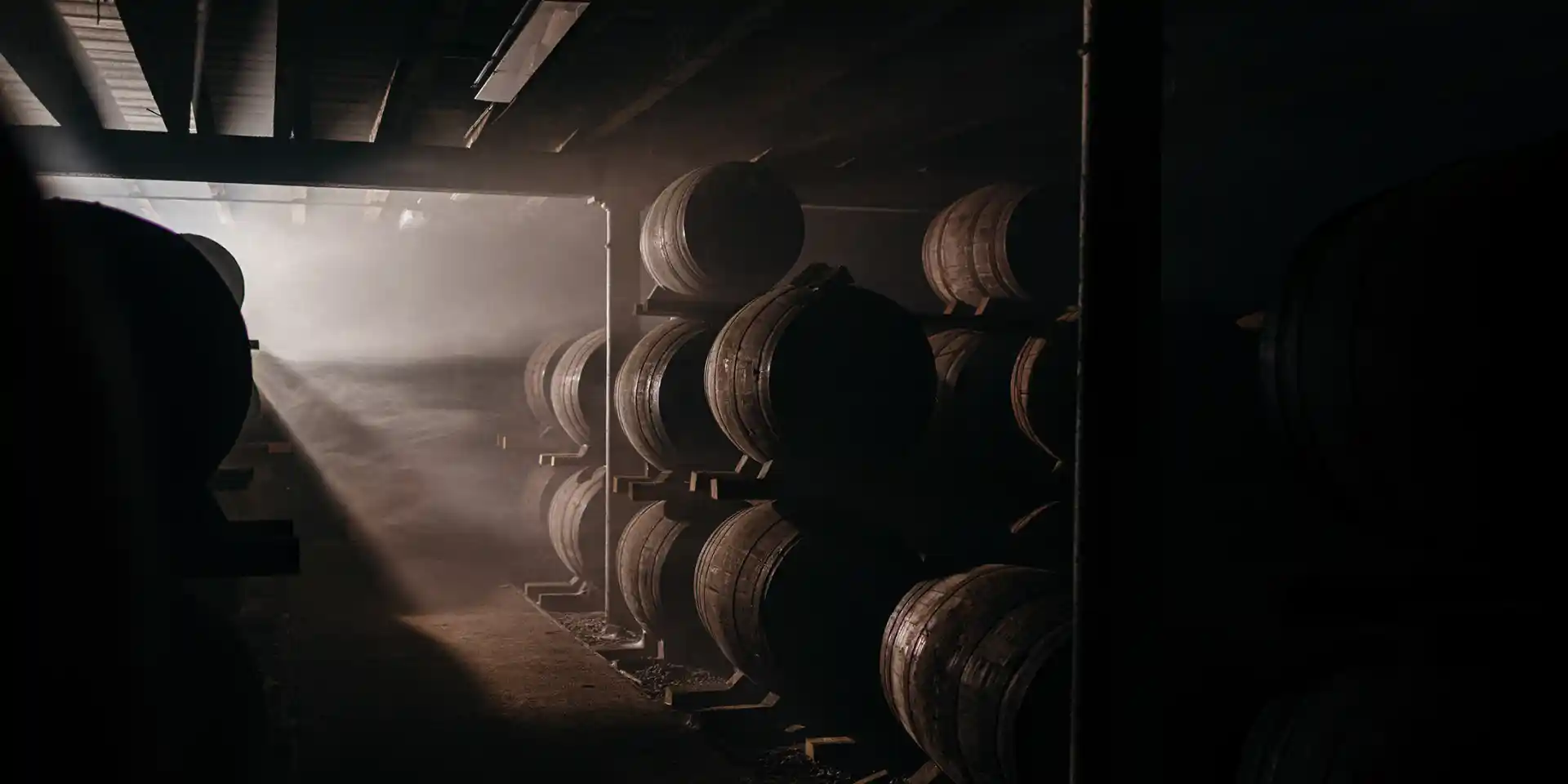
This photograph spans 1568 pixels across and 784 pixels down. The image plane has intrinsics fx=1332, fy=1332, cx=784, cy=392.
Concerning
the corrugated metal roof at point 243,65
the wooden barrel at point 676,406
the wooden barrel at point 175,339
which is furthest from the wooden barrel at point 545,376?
the wooden barrel at point 175,339

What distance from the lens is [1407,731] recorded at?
2.81m

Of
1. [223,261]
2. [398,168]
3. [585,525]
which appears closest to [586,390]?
[585,525]

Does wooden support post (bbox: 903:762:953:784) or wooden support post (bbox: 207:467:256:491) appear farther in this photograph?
wooden support post (bbox: 207:467:256:491)

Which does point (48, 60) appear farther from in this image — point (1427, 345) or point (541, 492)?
point (1427, 345)

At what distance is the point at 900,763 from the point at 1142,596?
271 centimetres

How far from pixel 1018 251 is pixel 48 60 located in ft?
17.2

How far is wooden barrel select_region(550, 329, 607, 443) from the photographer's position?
9461 millimetres

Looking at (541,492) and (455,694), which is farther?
(541,492)

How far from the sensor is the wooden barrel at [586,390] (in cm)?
946

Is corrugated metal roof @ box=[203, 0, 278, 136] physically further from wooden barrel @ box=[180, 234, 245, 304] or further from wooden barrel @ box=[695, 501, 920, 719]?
wooden barrel @ box=[695, 501, 920, 719]

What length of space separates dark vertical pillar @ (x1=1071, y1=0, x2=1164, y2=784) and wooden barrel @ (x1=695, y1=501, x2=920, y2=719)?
2564mm

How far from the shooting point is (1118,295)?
3322mm

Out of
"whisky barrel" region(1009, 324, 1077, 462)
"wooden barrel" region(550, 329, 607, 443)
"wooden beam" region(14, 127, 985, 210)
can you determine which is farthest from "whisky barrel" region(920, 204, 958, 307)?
"wooden barrel" region(550, 329, 607, 443)

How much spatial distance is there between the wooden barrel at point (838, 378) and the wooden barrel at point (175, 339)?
9.52ft
